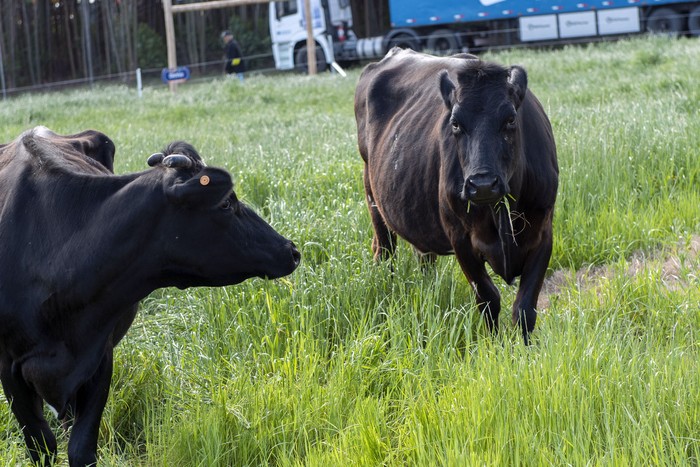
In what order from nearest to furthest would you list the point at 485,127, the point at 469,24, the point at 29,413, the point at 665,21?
the point at 29,413
the point at 485,127
the point at 665,21
the point at 469,24

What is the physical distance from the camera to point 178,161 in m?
3.82

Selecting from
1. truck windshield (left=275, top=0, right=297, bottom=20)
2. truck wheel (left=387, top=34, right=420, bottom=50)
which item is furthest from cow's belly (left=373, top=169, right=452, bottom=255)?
truck windshield (left=275, top=0, right=297, bottom=20)

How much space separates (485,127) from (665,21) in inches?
1125

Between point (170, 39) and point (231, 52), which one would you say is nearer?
point (170, 39)

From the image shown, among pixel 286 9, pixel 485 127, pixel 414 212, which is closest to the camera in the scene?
pixel 485 127

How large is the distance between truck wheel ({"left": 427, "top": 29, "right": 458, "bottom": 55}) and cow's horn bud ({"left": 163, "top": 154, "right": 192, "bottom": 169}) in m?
30.7

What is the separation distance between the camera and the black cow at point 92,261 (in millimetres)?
3896

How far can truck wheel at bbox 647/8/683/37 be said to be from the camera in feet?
100

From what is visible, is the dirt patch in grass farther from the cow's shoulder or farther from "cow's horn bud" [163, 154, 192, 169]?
the cow's shoulder

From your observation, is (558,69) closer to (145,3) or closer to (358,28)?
(358,28)

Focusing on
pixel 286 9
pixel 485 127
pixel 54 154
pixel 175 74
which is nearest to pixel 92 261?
pixel 54 154

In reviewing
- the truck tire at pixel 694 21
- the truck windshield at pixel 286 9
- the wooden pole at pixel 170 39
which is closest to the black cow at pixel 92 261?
the wooden pole at pixel 170 39

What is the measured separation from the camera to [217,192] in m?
3.81

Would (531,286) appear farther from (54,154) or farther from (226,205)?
(54,154)
